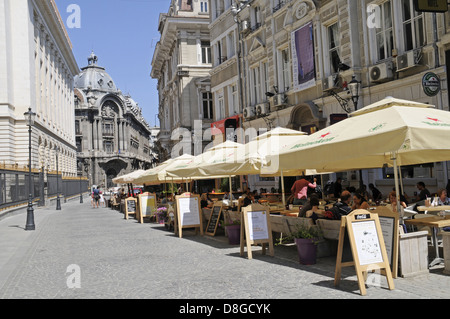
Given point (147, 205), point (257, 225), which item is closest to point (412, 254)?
point (257, 225)

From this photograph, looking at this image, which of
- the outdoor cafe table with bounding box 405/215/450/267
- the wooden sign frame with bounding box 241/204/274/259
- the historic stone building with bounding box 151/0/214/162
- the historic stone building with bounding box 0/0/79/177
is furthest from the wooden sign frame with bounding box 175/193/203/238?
the historic stone building with bounding box 151/0/214/162

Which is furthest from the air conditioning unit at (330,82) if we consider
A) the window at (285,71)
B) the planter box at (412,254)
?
the planter box at (412,254)

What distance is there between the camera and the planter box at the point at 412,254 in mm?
7574

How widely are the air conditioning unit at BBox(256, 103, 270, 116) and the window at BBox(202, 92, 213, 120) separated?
16.6 meters

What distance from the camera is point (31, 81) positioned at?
46.4 m

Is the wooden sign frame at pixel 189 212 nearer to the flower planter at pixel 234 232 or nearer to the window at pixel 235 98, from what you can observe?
the flower planter at pixel 234 232

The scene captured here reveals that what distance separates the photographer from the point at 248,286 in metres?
7.52

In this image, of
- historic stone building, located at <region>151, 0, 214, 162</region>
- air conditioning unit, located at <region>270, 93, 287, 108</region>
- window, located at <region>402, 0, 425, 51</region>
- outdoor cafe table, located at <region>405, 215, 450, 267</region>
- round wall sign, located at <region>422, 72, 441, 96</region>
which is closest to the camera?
outdoor cafe table, located at <region>405, 215, 450, 267</region>

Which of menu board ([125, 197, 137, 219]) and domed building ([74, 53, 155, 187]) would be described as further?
domed building ([74, 53, 155, 187])

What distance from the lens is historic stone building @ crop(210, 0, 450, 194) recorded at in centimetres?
1575

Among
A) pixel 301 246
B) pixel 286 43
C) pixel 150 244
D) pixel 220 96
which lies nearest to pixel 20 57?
pixel 220 96

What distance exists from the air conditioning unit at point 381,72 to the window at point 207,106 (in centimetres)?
2647

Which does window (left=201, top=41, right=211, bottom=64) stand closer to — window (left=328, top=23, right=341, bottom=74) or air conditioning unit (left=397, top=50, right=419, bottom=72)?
window (left=328, top=23, right=341, bottom=74)
